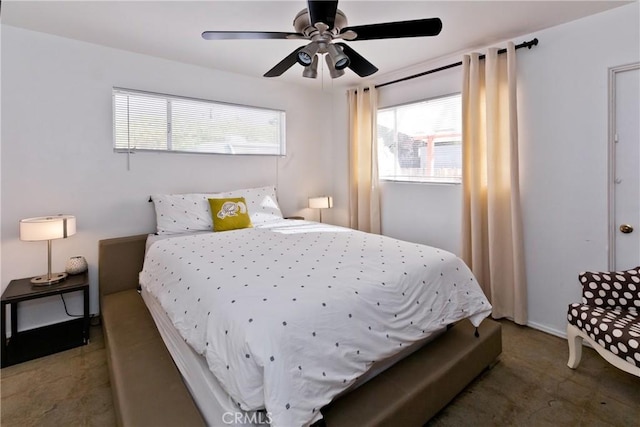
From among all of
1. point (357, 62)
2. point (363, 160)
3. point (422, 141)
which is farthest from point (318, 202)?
point (357, 62)

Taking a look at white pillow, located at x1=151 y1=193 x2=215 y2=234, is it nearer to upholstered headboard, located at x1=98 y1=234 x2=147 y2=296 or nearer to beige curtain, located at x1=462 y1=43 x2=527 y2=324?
upholstered headboard, located at x1=98 y1=234 x2=147 y2=296

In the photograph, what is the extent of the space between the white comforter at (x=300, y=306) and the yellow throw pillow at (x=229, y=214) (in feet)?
2.10

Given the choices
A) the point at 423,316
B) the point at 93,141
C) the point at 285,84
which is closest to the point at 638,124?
the point at 423,316

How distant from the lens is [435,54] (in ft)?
10.5

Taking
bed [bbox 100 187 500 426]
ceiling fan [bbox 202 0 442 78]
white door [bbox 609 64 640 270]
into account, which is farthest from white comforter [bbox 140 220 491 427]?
ceiling fan [bbox 202 0 442 78]

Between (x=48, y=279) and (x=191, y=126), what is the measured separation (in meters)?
1.88

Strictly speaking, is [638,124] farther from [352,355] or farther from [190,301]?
[190,301]

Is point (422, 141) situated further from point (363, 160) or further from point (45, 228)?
point (45, 228)

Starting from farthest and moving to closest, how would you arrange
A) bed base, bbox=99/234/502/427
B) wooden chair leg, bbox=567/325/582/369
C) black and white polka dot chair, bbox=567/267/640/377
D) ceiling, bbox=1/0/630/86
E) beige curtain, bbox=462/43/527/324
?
beige curtain, bbox=462/43/527/324 < ceiling, bbox=1/0/630/86 < wooden chair leg, bbox=567/325/582/369 < black and white polka dot chair, bbox=567/267/640/377 < bed base, bbox=99/234/502/427

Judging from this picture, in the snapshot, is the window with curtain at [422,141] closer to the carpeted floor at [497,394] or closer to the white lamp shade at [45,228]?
the carpeted floor at [497,394]

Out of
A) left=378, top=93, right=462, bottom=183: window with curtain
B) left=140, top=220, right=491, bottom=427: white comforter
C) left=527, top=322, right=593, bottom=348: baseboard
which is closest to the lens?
left=140, top=220, right=491, bottom=427: white comforter

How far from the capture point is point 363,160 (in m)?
4.08

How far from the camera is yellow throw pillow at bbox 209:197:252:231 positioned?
3113 millimetres

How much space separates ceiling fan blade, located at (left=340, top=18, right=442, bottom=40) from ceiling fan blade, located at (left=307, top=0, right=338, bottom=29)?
135mm
